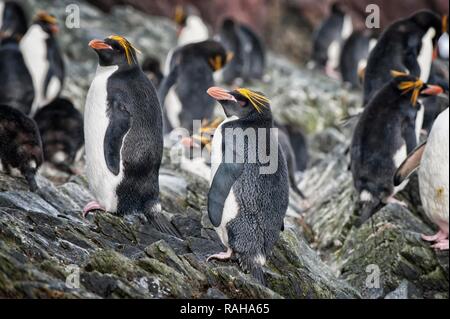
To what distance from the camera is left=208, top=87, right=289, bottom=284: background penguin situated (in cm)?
545

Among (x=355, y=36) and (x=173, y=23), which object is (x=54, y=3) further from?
(x=355, y=36)

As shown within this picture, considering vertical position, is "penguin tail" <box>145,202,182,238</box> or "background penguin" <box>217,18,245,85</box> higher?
"penguin tail" <box>145,202,182,238</box>

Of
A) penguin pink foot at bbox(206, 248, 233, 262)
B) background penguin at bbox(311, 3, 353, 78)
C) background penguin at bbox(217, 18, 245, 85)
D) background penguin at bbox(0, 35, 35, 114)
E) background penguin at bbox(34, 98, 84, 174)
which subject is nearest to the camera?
penguin pink foot at bbox(206, 248, 233, 262)

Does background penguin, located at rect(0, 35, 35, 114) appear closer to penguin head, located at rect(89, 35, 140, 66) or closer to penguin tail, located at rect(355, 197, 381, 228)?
penguin head, located at rect(89, 35, 140, 66)

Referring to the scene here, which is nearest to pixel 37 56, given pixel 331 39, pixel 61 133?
pixel 61 133

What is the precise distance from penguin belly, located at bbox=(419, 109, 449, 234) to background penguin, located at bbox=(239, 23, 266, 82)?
7358mm

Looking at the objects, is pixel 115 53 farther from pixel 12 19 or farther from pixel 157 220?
pixel 12 19

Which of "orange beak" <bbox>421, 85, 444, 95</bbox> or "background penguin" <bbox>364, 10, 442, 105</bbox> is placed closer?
"orange beak" <bbox>421, 85, 444, 95</bbox>

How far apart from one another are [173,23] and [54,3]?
7.78 ft

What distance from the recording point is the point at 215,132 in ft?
19.0

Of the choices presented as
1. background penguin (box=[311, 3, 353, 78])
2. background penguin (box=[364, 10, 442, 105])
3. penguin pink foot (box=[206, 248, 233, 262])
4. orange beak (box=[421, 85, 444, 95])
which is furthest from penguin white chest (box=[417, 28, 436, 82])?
background penguin (box=[311, 3, 353, 78])

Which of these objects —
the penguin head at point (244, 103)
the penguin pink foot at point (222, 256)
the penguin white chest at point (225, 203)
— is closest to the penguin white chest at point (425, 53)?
the penguin head at point (244, 103)

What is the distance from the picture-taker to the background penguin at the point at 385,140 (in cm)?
718
